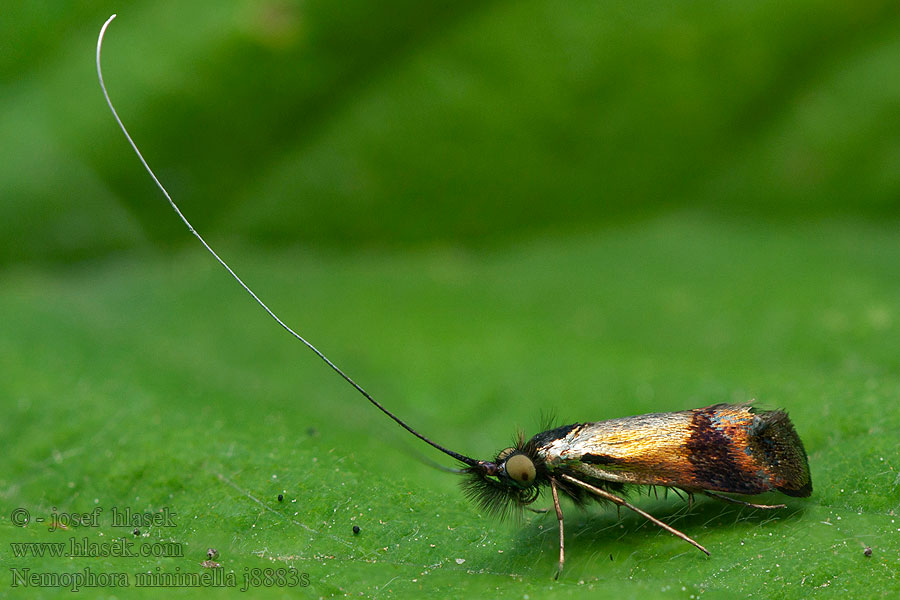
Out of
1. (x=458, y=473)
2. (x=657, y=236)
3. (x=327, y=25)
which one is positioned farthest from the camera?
(x=657, y=236)

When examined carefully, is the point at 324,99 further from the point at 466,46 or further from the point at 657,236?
the point at 657,236

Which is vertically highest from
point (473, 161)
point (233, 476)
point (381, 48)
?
point (381, 48)

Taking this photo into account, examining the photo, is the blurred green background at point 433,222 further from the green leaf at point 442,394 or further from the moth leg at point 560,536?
the moth leg at point 560,536

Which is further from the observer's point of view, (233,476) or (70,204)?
(70,204)

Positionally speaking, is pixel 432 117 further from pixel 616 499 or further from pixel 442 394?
pixel 616 499

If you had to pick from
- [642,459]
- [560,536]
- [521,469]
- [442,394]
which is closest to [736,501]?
[642,459]

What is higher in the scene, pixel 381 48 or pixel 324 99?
pixel 381 48

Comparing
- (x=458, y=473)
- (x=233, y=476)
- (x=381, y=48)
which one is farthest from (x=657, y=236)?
(x=233, y=476)

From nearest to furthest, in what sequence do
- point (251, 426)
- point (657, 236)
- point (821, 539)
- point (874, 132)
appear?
1. point (821, 539)
2. point (251, 426)
3. point (874, 132)
4. point (657, 236)
